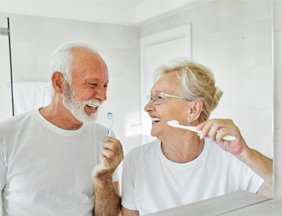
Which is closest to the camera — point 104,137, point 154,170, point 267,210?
point 104,137

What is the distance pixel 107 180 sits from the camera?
0.97 m

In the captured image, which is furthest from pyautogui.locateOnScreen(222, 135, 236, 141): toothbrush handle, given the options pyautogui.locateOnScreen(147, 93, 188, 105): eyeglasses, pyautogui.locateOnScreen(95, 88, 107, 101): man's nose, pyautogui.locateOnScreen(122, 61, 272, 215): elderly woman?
pyautogui.locateOnScreen(95, 88, 107, 101): man's nose

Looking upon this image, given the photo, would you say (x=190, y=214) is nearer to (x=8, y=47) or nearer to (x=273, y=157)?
(x=273, y=157)

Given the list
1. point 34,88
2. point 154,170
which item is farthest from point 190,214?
point 34,88

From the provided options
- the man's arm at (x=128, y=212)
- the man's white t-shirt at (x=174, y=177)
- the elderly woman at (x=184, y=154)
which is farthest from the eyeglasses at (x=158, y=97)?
the man's arm at (x=128, y=212)

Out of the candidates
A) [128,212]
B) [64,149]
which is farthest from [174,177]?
[64,149]

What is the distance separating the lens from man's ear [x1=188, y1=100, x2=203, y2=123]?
3.65 ft

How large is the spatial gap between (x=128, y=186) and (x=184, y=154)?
238 millimetres

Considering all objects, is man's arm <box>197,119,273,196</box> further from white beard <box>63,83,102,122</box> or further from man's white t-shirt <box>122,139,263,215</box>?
white beard <box>63,83,102,122</box>

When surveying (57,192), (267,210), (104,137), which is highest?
(104,137)

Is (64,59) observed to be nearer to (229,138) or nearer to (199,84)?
(199,84)

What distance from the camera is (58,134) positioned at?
869 mm

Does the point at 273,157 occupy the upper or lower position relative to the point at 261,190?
upper

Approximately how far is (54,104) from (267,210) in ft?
2.94
